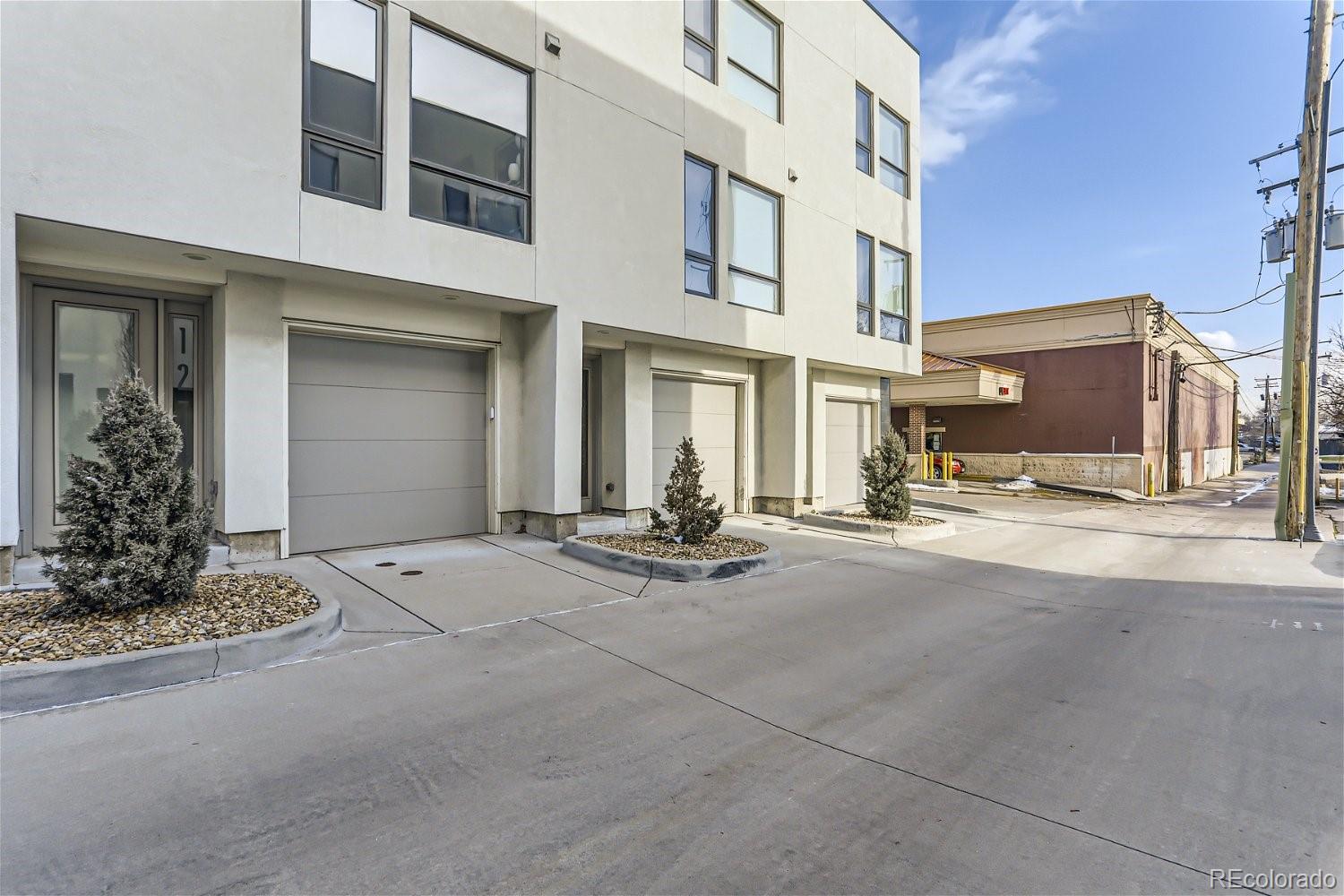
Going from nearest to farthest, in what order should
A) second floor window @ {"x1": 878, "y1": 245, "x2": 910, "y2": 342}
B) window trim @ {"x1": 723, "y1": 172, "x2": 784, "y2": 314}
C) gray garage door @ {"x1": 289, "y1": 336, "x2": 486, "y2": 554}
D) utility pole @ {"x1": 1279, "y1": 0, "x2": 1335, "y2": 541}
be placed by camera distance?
gray garage door @ {"x1": 289, "y1": 336, "x2": 486, "y2": 554} → window trim @ {"x1": 723, "y1": 172, "x2": 784, "y2": 314} → utility pole @ {"x1": 1279, "y1": 0, "x2": 1335, "y2": 541} → second floor window @ {"x1": 878, "y1": 245, "x2": 910, "y2": 342}

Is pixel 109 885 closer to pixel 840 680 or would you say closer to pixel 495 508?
pixel 840 680

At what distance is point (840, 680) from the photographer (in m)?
4.82

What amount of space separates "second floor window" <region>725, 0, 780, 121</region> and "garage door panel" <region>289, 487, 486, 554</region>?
28.1ft

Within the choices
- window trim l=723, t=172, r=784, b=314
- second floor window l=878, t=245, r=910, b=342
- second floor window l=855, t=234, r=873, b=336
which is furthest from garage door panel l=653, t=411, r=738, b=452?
second floor window l=878, t=245, r=910, b=342

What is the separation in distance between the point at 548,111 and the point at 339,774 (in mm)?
8480

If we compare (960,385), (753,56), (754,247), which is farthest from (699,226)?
(960,385)

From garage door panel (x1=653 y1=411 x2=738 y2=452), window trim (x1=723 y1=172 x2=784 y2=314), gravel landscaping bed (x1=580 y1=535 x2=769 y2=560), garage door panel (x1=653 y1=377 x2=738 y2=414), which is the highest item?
window trim (x1=723 y1=172 x2=784 y2=314)

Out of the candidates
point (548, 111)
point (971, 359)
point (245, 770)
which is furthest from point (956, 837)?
point (971, 359)

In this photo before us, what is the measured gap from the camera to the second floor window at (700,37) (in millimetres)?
11141

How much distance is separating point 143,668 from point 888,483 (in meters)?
10.7

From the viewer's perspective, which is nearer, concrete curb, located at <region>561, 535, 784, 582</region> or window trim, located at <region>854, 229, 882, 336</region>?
concrete curb, located at <region>561, 535, 784, 582</region>

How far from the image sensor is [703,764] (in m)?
3.54

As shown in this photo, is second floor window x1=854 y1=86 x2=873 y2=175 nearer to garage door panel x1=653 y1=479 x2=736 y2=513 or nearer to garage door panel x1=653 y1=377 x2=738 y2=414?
garage door panel x1=653 y1=377 x2=738 y2=414

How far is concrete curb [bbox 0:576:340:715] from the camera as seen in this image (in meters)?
3.93
